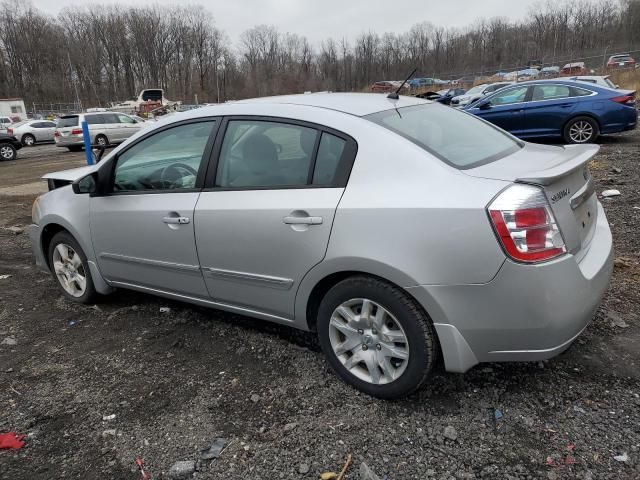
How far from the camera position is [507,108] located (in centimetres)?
1112

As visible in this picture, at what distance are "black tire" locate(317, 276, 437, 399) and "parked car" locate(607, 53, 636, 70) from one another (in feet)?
112

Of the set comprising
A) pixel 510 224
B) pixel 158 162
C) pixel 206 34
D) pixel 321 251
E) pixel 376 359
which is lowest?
pixel 376 359

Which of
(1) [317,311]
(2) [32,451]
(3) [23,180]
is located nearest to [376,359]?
(1) [317,311]

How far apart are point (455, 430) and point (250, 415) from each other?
3.50ft

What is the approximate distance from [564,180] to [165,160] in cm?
260

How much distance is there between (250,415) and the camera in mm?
2715

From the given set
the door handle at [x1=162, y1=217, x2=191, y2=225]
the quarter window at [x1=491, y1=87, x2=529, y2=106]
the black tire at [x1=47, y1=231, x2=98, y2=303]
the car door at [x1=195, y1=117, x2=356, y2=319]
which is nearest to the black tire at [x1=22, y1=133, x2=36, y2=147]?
the quarter window at [x1=491, y1=87, x2=529, y2=106]

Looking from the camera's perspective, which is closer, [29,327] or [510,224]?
[510,224]

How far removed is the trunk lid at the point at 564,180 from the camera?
2334mm

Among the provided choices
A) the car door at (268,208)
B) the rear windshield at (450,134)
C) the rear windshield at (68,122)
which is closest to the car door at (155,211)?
the car door at (268,208)

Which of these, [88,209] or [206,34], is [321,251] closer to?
[88,209]

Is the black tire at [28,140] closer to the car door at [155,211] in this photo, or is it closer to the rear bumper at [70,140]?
the rear bumper at [70,140]

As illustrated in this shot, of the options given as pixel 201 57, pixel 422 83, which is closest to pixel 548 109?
pixel 422 83

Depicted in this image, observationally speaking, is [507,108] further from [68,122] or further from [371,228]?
[68,122]
